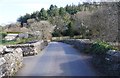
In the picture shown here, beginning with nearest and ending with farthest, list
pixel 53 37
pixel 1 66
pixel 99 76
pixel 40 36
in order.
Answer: pixel 1 66, pixel 99 76, pixel 40 36, pixel 53 37

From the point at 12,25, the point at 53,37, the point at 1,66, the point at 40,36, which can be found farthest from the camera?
the point at 12,25

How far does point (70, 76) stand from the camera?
13930 millimetres

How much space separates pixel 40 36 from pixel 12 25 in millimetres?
50052

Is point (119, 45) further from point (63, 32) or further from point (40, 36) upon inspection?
point (63, 32)

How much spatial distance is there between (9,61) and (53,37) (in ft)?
277

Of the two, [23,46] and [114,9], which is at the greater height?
[114,9]

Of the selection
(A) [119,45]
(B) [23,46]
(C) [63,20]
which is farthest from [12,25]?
(A) [119,45]

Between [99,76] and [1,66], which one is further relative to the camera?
[99,76]

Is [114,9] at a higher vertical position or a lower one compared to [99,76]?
higher

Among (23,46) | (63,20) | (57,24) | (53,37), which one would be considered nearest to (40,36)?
(53,37)

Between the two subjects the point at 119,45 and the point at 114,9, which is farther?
the point at 119,45

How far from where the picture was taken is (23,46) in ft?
88.4

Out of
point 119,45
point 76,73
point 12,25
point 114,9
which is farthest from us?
point 12,25

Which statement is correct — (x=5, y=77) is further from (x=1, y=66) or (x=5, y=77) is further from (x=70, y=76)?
(x=70, y=76)
